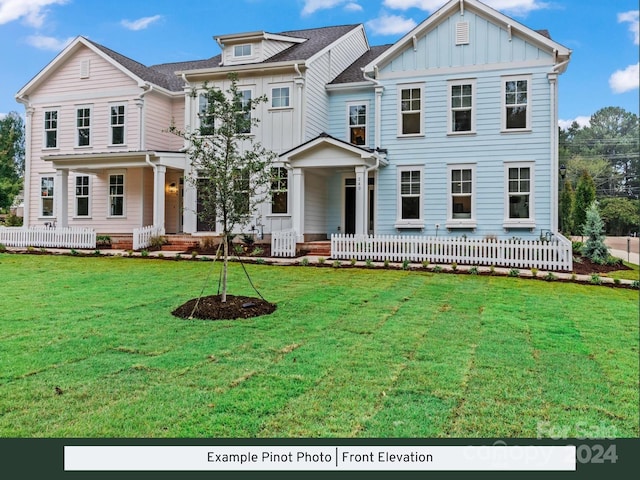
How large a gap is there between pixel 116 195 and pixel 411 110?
26.6ft

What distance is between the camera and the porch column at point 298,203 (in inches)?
399

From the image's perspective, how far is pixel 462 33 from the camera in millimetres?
10141

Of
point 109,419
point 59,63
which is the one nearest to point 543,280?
point 109,419

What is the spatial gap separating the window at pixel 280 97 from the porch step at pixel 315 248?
12.0ft

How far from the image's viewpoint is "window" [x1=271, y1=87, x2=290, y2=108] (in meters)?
11.0

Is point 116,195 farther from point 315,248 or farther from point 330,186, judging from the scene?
point 315,248

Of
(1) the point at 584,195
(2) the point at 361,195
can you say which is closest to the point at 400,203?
(2) the point at 361,195

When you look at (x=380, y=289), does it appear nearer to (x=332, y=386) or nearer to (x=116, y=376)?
(x=332, y=386)

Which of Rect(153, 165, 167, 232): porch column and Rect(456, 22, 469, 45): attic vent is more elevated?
Rect(456, 22, 469, 45): attic vent

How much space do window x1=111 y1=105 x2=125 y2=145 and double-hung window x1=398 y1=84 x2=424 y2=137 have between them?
734cm

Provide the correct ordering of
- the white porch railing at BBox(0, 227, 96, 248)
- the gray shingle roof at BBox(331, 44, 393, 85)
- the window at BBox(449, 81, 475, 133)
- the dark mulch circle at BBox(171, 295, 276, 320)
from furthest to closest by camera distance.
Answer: the gray shingle roof at BBox(331, 44, 393, 85)
the window at BBox(449, 81, 475, 133)
the white porch railing at BBox(0, 227, 96, 248)
the dark mulch circle at BBox(171, 295, 276, 320)

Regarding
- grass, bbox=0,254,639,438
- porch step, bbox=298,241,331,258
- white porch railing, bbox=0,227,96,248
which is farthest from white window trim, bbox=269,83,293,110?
grass, bbox=0,254,639,438

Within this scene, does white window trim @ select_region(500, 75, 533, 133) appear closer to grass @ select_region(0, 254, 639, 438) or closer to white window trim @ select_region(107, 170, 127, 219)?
grass @ select_region(0, 254, 639, 438)

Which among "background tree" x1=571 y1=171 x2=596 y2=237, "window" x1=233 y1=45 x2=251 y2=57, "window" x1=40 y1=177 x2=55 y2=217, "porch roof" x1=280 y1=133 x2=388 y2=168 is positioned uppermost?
"window" x1=233 y1=45 x2=251 y2=57
